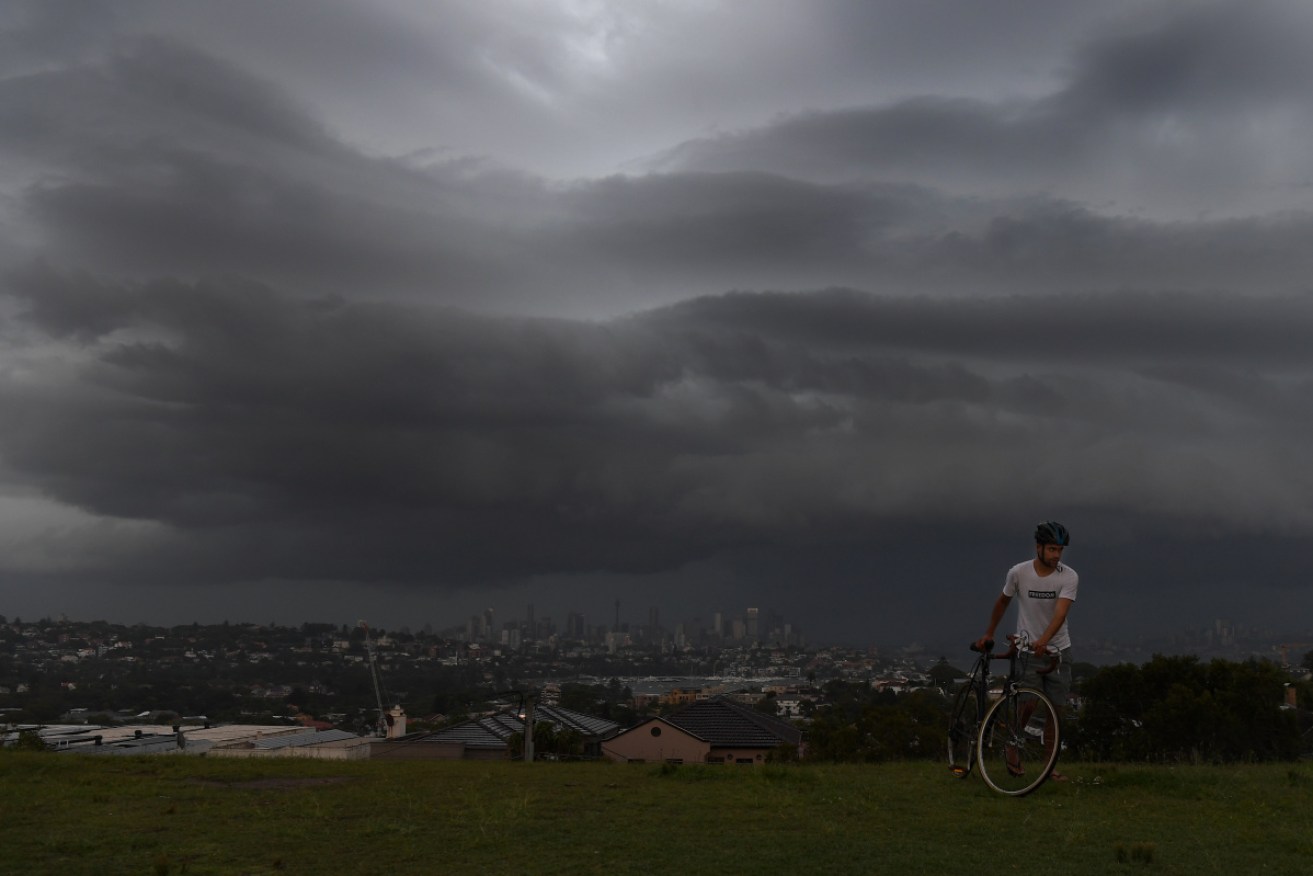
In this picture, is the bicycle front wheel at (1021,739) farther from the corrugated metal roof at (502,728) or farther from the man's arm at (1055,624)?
the corrugated metal roof at (502,728)

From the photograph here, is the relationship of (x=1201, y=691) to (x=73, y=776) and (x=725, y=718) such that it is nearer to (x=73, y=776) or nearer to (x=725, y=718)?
(x=725, y=718)

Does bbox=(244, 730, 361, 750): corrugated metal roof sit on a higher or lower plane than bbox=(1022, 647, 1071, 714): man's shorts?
lower

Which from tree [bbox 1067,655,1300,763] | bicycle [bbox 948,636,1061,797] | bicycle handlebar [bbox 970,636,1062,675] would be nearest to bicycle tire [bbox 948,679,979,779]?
bicycle [bbox 948,636,1061,797]

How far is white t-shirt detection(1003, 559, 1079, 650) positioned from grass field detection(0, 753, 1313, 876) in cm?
156

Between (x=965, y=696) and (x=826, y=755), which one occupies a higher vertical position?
(x=965, y=696)

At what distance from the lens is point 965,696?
36.9ft

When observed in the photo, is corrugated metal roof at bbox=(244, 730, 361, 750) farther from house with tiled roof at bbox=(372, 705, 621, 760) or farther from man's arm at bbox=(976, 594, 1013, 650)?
man's arm at bbox=(976, 594, 1013, 650)

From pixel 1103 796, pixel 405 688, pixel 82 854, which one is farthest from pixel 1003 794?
pixel 405 688

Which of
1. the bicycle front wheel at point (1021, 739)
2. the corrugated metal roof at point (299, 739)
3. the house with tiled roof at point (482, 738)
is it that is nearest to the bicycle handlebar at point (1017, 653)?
the bicycle front wheel at point (1021, 739)

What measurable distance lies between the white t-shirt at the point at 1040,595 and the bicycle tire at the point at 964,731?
835mm

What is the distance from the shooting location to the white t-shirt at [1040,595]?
35.4 ft

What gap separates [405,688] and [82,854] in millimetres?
118829

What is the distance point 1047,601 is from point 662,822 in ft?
15.1

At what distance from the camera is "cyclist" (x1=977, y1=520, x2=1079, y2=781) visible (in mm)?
10664
